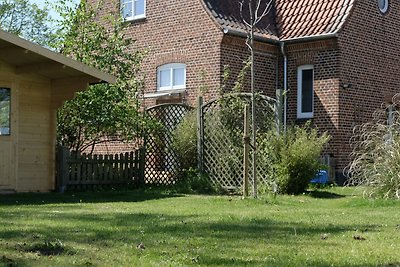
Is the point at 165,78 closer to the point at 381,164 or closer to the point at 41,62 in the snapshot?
the point at 41,62

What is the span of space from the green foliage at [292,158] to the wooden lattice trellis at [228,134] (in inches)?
14.5

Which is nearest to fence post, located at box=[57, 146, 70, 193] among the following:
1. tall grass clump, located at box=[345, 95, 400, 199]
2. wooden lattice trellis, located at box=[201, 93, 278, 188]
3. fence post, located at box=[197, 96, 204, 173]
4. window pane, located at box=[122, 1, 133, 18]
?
fence post, located at box=[197, 96, 204, 173]

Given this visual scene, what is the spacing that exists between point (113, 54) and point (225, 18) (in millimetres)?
3747

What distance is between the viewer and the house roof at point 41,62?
13.6 m

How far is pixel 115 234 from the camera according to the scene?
7816 mm

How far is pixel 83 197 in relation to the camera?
47.4ft

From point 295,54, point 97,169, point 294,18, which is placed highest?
point 294,18

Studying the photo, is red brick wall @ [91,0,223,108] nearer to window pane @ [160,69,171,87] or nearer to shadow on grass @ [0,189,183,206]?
window pane @ [160,69,171,87]

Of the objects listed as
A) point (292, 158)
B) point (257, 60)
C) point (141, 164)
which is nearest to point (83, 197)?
point (141, 164)

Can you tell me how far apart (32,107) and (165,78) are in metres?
6.68

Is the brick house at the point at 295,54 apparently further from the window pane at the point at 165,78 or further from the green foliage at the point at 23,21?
the green foliage at the point at 23,21

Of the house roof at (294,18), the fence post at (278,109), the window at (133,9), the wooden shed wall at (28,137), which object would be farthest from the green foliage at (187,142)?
the window at (133,9)

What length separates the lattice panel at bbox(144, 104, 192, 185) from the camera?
1775cm

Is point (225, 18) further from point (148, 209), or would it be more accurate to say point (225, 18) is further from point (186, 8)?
point (148, 209)
